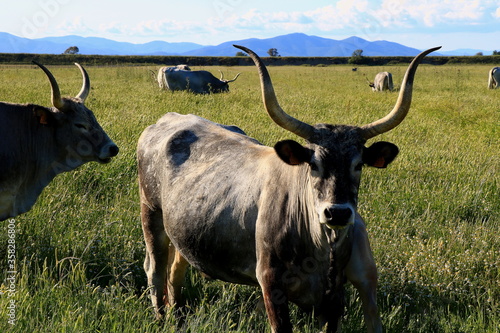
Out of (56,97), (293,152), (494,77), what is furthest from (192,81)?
(293,152)

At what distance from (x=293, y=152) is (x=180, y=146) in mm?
1586

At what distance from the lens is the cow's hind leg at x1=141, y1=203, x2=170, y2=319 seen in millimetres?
4359

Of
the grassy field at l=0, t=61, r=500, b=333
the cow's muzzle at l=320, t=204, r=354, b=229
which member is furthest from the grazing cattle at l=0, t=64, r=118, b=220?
the cow's muzzle at l=320, t=204, r=354, b=229

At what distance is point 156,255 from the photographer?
14.4 ft

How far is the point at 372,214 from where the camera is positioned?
5.46m

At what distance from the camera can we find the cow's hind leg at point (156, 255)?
14.3 feet

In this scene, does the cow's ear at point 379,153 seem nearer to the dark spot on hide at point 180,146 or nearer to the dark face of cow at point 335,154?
the dark face of cow at point 335,154

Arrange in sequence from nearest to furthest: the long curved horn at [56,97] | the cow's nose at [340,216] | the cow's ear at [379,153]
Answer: the cow's nose at [340,216]
the cow's ear at [379,153]
the long curved horn at [56,97]

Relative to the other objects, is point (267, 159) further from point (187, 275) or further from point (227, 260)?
point (187, 275)

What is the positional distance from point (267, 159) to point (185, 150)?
995 mm

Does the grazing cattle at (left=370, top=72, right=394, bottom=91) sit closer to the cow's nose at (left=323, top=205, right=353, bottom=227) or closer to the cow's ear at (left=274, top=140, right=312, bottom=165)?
the cow's ear at (left=274, top=140, right=312, bottom=165)

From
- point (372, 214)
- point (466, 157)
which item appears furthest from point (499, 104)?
point (372, 214)

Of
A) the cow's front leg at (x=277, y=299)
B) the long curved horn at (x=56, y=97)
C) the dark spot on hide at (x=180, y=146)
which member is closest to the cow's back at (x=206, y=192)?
the dark spot on hide at (x=180, y=146)

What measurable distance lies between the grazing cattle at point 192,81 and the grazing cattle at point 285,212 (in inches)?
644
